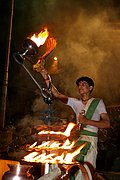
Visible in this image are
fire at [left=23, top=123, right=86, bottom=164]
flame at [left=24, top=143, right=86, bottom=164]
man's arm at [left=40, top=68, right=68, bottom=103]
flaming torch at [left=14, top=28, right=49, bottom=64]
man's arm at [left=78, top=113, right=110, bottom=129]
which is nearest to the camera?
flame at [left=24, top=143, right=86, bottom=164]

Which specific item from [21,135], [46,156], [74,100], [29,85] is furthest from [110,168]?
[29,85]

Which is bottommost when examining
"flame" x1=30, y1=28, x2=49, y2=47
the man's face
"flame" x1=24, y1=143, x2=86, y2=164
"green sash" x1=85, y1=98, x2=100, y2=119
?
"flame" x1=24, y1=143, x2=86, y2=164

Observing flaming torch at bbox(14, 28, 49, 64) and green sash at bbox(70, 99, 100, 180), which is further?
green sash at bbox(70, 99, 100, 180)

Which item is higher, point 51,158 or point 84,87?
point 84,87

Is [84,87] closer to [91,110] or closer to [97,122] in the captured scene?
[91,110]

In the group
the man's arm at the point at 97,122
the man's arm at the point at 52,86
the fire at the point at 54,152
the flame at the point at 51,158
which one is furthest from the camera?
the man's arm at the point at 52,86

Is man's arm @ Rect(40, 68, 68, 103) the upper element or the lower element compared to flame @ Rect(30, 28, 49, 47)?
lower

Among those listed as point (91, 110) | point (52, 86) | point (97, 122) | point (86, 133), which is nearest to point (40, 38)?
point (52, 86)

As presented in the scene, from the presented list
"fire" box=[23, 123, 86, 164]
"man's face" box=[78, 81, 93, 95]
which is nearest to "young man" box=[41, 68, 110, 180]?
"man's face" box=[78, 81, 93, 95]

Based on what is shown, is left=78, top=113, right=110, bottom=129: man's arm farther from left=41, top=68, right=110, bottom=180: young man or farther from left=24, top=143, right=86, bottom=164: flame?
left=24, top=143, right=86, bottom=164: flame

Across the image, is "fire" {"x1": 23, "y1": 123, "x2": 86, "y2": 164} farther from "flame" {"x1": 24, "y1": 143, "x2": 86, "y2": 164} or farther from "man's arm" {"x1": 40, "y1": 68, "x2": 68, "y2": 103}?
"man's arm" {"x1": 40, "y1": 68, "x2": 68, "y2": 103}

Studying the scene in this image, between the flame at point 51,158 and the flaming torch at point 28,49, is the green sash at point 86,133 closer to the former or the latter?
the flame at point 51,158

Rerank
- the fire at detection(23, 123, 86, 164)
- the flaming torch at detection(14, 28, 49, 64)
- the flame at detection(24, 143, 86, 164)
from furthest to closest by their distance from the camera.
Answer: the flaming torch at detection(14, 28, 49, 64), the fire at detection(23, 123, 86, 164), the flame at detection(24, 143, 86, 164)

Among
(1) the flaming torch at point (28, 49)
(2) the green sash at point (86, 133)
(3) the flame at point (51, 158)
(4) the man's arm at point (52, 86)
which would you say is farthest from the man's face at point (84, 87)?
(3) the flame at point (51, 158)
